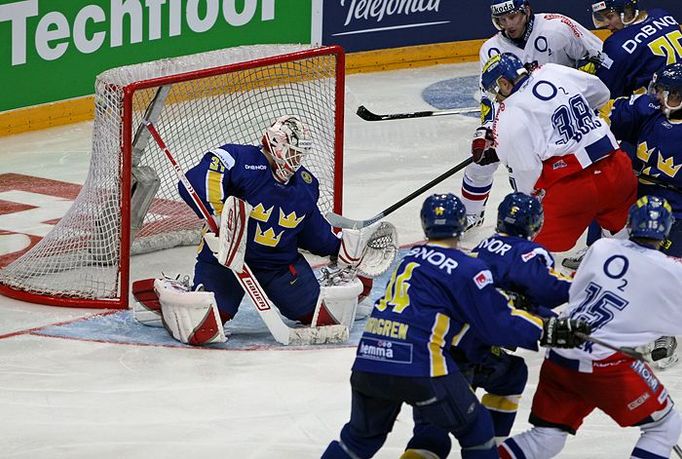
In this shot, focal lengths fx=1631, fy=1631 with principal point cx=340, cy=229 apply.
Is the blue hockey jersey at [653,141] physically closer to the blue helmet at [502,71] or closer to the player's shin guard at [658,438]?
the blue helmet at [502,71]

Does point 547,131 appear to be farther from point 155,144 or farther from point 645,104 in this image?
point 155,144

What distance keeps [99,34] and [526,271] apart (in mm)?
5153

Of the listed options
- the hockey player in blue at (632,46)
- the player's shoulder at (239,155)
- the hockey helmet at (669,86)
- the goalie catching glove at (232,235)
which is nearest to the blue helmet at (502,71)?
the hockey helmet at (669,86)

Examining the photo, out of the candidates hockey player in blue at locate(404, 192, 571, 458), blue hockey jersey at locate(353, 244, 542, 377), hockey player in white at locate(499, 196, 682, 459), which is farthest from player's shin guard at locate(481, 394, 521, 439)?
blue hockey jersey at locate(353, 244, 542, 377)

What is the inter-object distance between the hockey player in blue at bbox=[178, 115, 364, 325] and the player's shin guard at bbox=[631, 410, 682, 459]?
1916 millimetres

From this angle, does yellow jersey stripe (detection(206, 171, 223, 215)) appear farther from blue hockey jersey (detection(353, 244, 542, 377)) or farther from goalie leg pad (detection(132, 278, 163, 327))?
blue hockey jersey (detection(353, 244, 542, 377))

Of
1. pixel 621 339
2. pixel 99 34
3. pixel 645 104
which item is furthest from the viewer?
pixel 99 34

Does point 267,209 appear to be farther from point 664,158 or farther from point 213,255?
point 664,158

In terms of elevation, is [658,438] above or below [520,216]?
below

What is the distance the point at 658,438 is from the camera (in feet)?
14.9

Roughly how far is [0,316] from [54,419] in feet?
3.89

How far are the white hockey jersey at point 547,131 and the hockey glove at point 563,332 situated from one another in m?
1.77

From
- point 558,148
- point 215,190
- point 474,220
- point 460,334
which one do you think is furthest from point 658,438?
point 474,220

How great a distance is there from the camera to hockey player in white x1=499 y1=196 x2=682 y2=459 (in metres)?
4.44
